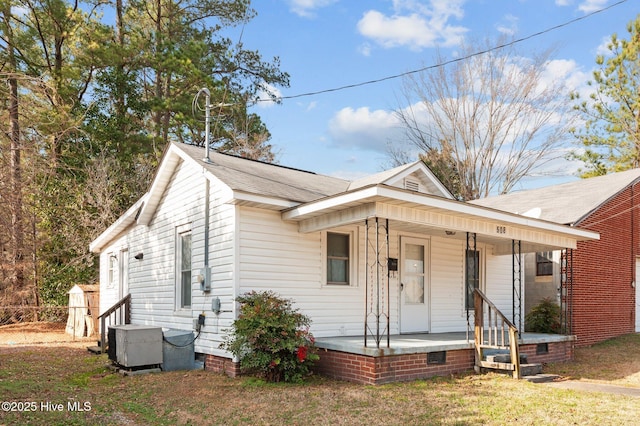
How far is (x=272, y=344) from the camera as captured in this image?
26.8 feet

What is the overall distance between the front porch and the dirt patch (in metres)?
8.51

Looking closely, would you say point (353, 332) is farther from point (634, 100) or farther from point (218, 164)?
point (634, 100)

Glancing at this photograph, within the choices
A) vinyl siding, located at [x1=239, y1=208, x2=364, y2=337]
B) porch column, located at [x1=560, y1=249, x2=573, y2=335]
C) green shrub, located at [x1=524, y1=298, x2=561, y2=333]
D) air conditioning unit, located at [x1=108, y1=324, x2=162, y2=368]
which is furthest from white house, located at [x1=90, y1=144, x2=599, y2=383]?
porch column, located at [x1=560, y1=249, x2=573, y2=335]

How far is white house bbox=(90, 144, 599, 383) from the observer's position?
8703mm

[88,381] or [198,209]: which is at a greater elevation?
[198,209]

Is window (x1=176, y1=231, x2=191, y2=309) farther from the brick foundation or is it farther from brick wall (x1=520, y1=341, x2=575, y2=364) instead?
brick wall (x1=520, y1=341, x2=575, y2=364)

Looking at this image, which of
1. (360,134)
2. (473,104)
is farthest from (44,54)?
(473,104)

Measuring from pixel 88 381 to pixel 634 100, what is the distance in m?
26.0

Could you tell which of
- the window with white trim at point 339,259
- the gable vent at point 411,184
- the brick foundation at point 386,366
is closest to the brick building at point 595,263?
the gable vent at point 411,184

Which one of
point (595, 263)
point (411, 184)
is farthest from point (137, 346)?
point (595, 263)

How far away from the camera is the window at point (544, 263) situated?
48.3ft

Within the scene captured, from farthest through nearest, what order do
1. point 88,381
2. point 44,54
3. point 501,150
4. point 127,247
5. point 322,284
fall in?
point 501,150, point 44,54, point 127,247, point 322,284, point 88,381

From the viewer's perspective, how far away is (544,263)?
48.9 feet

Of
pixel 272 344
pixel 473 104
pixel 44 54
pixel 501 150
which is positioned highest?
pixel 44 54
